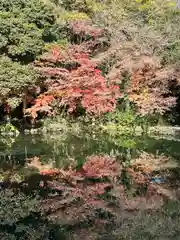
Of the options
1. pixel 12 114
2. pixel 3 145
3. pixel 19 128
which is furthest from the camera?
pixel 12 114

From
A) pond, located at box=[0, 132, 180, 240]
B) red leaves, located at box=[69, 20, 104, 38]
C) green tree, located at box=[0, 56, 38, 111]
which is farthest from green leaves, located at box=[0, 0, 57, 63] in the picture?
pond, located at box=[0, 132, 180, 240]

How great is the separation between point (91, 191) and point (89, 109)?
399 inches

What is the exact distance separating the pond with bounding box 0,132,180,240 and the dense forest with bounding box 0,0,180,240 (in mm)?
31

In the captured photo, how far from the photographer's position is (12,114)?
21.5 metres

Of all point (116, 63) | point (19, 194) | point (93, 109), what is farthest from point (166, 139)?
point (19, 194)

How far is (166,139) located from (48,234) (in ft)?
36.7

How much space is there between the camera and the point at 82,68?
19.3 meters

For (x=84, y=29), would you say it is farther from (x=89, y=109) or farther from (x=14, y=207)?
(x=14, y=207)

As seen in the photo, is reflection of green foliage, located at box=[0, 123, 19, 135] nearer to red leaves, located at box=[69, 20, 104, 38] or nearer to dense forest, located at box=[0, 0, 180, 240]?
dense forest, located at box=[0, 0, 180, 240]

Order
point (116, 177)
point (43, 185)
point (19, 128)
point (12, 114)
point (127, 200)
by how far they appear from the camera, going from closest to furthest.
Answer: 1. point (127, 200)
2. point (43, 185)
3. point (116, 177)
4. point (19, 128)
5. point (12, 114)

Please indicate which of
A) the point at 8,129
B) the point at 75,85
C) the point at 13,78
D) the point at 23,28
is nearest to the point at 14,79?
the point at 13,78

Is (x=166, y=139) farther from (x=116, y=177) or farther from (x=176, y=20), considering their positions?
(x=176, y=20)

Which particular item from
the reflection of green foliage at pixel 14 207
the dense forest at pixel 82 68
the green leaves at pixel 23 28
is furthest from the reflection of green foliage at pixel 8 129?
the reflection of green foliage at pixel 14 207

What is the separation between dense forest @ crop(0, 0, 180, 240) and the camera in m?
8.84
